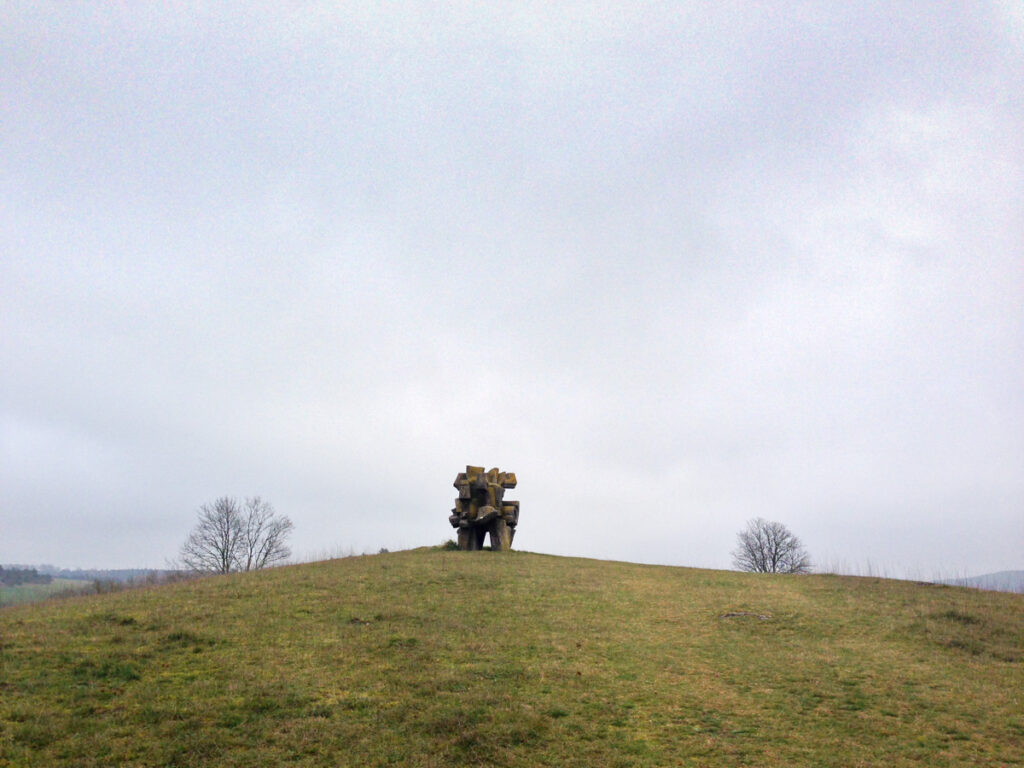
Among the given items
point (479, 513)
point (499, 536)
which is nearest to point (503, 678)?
point (479, 513)

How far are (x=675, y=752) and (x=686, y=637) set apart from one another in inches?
283

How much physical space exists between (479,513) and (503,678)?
1924 centimetres

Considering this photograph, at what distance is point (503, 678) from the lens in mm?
12289

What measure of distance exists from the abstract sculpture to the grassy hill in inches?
436

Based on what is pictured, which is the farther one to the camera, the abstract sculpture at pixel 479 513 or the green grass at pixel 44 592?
the abstract sculpture at pixel 479 513

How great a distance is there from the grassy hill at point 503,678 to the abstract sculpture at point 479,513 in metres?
11.1

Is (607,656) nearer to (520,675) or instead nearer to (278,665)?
(520,675)

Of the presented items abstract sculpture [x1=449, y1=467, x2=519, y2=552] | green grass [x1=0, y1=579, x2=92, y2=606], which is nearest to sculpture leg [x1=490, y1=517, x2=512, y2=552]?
abstract sculpture [x1=449, y1=467, x2=519, y2=552]

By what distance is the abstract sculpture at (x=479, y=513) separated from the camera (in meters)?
31.8

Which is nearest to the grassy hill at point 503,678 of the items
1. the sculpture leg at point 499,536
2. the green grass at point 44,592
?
the green grass at point 44,592

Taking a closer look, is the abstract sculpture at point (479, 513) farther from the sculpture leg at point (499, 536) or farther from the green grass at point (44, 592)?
the green grass at point (44, 592)

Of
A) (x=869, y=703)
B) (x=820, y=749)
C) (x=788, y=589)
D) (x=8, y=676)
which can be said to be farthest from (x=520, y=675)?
(x=788, y=589)

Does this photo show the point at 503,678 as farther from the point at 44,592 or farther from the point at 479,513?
the point at 44,592

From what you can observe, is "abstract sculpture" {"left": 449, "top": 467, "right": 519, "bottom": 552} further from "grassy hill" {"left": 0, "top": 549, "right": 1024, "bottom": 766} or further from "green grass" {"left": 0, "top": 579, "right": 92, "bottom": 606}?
"green grass" {"left": 0, "top": 579, "right": 92, "bottom": 606}
